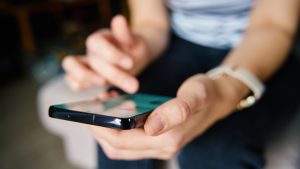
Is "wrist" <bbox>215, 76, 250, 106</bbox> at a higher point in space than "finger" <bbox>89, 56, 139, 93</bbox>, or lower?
lower

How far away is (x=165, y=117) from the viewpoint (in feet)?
0.89

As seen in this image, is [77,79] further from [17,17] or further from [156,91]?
[17,17]

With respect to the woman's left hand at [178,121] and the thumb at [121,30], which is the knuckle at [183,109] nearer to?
the woman's left hand at [178,121]

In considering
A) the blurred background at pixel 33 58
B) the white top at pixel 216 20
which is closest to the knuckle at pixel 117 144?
the white top at pixel 216 20

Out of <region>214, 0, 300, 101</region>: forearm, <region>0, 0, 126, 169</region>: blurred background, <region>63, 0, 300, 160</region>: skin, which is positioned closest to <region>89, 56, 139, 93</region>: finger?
<region>63, 0, 300, 160</region>: skin

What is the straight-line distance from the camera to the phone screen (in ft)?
0.92

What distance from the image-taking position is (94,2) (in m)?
1.94

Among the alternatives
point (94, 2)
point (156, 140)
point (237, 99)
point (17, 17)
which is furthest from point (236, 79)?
point (94, 2)

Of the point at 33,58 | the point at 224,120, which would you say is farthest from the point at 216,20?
the point at 33,58

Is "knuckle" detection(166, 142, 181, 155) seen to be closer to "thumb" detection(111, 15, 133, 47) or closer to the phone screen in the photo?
the phone screen

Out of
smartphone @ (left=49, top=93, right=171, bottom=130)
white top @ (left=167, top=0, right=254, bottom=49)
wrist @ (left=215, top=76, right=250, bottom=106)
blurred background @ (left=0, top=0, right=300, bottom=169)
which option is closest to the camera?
smartphone @ (left=49, top=93, right=171, bottom=130)

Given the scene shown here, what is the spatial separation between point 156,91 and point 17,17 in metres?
1.38

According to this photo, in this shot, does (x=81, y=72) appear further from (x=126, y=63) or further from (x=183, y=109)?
(x=183, y=109)

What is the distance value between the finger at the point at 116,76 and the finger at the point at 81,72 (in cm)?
1
